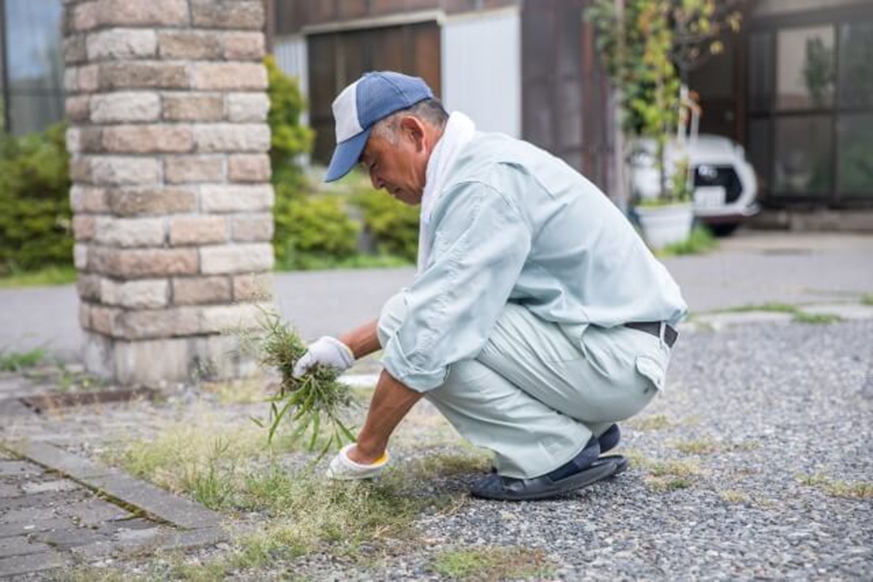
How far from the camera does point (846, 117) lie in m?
14.5

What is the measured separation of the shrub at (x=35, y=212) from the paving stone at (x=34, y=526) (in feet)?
21.7

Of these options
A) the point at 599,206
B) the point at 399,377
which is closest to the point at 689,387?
the point at 599,206

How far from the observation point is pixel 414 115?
11.8ft

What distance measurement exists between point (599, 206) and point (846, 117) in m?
11.7

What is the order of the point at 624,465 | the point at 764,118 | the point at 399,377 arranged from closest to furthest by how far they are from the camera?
the point at 399,377 < the point at 624,465 < the point at 764,118

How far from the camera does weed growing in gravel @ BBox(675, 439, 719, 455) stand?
174 inches

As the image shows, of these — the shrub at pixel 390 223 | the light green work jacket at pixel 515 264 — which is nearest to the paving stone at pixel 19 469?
the light green work jacket at pixel 515 264

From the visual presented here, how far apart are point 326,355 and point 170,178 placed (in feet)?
Answer: 7.69

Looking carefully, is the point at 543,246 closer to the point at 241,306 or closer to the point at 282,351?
the point at 282,351

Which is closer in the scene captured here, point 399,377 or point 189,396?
point 399,377

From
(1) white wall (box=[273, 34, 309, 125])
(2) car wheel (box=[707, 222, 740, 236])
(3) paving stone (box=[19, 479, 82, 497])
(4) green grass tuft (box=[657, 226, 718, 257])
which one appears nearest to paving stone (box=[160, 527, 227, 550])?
(3) paving stone (box=[19, 479, 82, 497])

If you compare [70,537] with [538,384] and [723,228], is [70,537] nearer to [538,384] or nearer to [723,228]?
[538,384]

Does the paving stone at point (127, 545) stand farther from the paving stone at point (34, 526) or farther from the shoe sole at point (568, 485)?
the shoe sole at point (568, 485)

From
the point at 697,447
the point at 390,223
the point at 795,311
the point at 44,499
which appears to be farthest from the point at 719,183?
the point at 44,499
